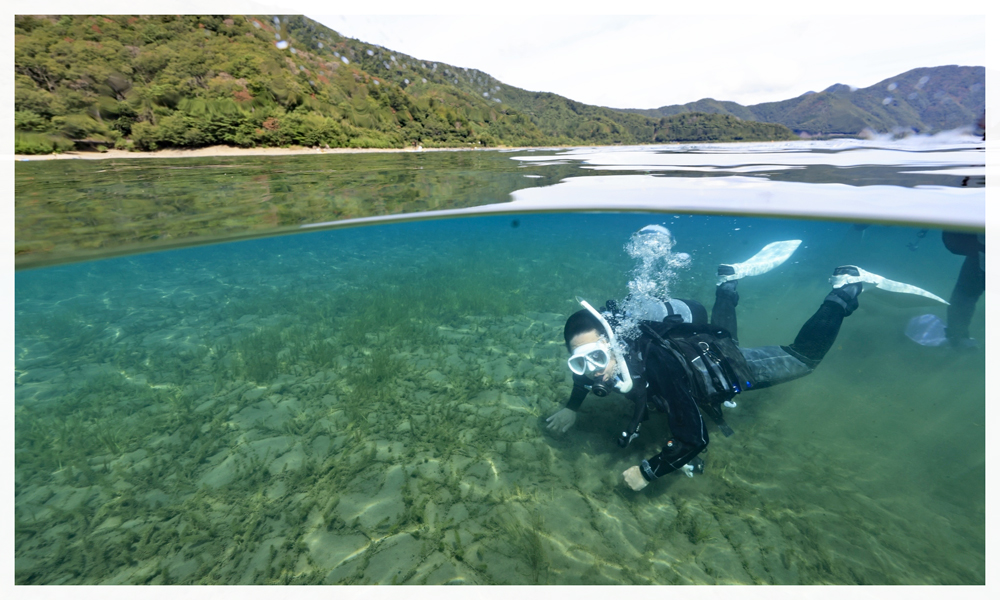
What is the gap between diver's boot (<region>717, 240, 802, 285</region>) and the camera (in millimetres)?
6891

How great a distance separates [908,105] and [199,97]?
4181 centimetres

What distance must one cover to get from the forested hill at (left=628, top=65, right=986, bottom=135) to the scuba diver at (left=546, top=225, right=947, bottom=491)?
443cm

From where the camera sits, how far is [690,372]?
13.1ft

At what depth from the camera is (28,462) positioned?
15.7 feet

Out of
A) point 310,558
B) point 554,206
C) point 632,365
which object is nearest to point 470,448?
point 310,558

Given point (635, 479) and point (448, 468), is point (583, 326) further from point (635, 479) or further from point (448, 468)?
point (448, 468)

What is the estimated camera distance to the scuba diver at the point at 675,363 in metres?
3.67

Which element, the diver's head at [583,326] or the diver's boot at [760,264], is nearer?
the diver's head at [583,326]

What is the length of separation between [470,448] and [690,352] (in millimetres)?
3247

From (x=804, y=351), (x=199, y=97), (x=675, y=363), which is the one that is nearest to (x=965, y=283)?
(x=804, y=351)

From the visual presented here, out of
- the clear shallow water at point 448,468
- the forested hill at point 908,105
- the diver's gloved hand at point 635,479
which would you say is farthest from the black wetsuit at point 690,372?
the forested hill at point 908,105

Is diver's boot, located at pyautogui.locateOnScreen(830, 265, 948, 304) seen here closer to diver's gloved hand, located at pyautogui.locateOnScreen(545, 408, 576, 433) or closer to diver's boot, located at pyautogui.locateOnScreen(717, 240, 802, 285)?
diver's boot, located at pyautogui.locateOnScreen(717, 240, 802, 285)

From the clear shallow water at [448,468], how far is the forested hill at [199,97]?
66.5 feet

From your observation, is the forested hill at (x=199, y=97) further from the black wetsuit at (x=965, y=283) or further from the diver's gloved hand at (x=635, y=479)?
the diver's gloved hand at (x=635, y=479)
